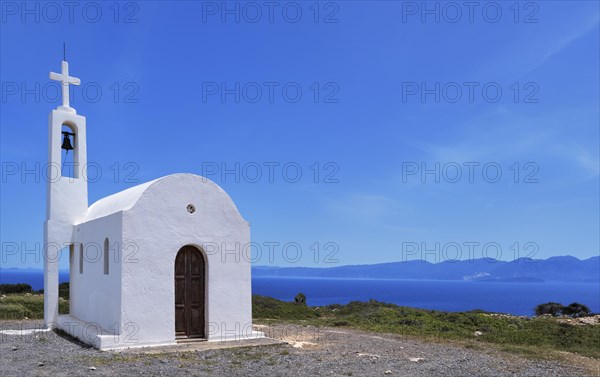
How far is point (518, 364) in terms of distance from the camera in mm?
12008

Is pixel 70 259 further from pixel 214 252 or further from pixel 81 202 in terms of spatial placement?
pixel 214 252

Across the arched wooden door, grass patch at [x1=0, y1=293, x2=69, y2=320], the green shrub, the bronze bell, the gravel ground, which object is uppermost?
the bronze bell

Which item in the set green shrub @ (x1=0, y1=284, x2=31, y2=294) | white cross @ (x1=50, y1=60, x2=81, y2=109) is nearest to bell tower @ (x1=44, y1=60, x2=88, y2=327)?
white cross @ (x1=50, y1=60, x2=81, y2=109)

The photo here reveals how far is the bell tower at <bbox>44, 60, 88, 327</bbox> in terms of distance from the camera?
17000 millimetres

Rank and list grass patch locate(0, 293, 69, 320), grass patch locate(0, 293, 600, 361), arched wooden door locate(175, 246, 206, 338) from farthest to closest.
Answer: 1. grass patch locate(0, 293, 69, 320)
2. grass patch locate(0, 293, 600, 361)
3. arched wooden door locate(175, 246, 206, 338)

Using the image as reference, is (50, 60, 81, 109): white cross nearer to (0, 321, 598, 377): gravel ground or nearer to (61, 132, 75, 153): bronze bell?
(61, 132, 75, 153): bronze bell

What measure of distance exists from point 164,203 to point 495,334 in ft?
39.0

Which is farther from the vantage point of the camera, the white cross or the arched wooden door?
the white cross

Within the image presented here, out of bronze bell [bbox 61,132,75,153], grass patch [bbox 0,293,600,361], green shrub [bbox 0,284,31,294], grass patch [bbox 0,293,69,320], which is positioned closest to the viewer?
grass patch [bbox 0,293,600,361]

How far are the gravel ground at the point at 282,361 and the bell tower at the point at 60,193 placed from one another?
2411 mm

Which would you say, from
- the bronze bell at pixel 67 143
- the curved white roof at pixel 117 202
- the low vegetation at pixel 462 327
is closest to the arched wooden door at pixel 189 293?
the curved white roof at pixel 117 202

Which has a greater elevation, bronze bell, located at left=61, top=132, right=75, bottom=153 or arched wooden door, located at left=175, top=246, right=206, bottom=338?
bronze bell, located at left=61, top=132, right=75, bottom=153

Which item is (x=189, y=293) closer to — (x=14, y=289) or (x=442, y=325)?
(x=442, y=325)

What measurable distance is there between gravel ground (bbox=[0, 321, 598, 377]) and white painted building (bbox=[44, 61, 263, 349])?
1072 mm
